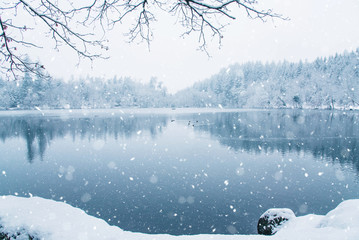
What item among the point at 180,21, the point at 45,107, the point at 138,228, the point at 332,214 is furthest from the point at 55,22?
the point at 45,107

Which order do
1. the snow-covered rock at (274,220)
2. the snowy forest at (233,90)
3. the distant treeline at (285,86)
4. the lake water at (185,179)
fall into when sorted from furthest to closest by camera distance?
1. the snowy forest at (233,90)
2. the distant treeline at (285,86)
3. the lake water at (185,179)
4. the snow-covered rock at (274,220)

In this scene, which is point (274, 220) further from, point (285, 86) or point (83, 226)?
point (285, 86)

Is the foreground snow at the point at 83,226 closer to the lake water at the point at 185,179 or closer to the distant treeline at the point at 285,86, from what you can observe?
the lake water at the point at 185,179

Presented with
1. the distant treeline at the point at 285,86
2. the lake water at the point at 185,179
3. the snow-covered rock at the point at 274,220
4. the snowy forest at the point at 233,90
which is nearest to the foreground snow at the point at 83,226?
the snow-covered rock at the point at 274,220

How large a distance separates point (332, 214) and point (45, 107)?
116 meters

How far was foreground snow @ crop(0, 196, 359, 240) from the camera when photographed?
12.7 ft

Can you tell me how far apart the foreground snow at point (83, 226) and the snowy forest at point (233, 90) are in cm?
8968

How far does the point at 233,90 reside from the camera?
424 feet

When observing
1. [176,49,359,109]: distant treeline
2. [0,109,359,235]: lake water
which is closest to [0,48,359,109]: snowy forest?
[176,49,359,109]: distant treeline

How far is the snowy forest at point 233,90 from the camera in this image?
87750 millimetres

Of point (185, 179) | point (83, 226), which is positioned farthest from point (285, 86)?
point (83, 226)

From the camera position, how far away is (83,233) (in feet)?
14.2

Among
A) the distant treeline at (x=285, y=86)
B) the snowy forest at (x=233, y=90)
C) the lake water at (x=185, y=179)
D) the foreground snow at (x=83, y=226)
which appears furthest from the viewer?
the snowy forest at (x=233, y=90)

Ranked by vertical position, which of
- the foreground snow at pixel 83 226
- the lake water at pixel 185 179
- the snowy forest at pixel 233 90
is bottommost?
the lake water at pixel 185 179
